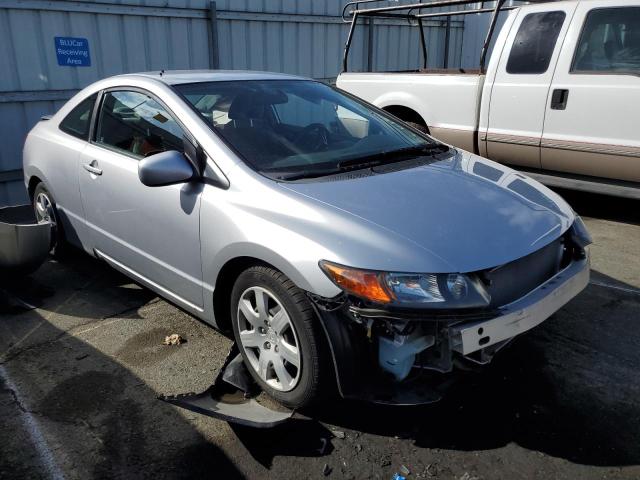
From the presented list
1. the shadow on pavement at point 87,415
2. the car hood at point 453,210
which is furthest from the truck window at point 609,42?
the shadow on pavement at point 87,415

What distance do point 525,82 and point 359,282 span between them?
398 cm

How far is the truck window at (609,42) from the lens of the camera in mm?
4879

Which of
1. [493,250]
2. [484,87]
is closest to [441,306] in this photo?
[493,250]

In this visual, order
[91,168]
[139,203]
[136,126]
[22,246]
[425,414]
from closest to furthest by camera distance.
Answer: [425,414] → [139,203] → [136,126] → [91,168] → [22,246]

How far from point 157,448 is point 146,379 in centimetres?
60

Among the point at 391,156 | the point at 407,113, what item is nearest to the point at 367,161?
the point at 391,156

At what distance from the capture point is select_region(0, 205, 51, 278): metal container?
386 centimetres

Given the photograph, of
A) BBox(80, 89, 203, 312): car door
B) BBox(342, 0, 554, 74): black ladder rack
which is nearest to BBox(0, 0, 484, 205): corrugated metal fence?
BBox(342, 0, 554, 74): black ladder rack

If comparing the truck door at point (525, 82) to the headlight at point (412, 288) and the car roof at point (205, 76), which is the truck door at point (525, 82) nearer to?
the car roof at point (205, 76)

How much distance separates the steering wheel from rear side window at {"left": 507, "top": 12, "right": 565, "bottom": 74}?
2844mm

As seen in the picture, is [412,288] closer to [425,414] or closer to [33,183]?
[425,414]

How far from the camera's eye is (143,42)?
291 inches

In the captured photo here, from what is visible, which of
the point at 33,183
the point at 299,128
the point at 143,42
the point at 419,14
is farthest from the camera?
the point at 419,14

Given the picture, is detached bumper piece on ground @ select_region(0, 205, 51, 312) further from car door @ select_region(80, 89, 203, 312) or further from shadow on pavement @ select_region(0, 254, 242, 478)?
car door @ select_region(80, 89, 203, 312)
